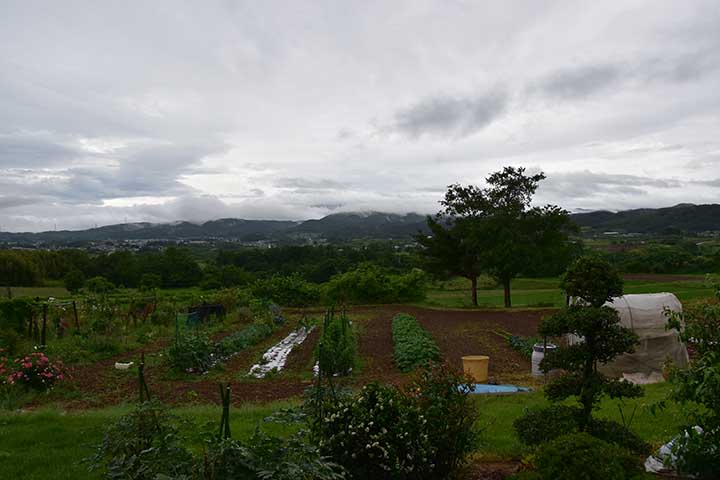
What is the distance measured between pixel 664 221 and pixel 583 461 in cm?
13025

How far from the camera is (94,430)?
627 cm

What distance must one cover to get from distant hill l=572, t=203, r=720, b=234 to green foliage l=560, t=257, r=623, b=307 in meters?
107

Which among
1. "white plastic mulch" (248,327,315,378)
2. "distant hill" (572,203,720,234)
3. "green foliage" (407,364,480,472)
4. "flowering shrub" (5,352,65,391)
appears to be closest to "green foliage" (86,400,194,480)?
"green foliage" (407,364,480,472)

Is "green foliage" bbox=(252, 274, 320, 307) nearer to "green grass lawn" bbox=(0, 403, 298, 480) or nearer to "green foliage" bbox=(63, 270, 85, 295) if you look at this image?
"green grass lawn" bbox=(0, 403, 298, 480)

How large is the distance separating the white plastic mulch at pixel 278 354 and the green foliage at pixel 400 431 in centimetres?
759

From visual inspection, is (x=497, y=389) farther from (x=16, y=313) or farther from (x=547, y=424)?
(x=16, y=313)

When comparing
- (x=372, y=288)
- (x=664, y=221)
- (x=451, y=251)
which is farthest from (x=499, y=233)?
(x=664, y=221)

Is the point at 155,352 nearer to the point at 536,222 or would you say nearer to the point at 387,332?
the point at 387,332

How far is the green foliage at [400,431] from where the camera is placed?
13.8ft

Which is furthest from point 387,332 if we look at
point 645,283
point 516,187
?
point 645,283

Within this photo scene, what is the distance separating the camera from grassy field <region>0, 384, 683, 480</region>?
17.0 feet

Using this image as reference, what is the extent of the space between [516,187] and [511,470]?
2210 cm

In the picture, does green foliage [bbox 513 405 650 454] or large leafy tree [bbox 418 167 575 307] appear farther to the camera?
large leafy tree [bbox 418 167 575 307]

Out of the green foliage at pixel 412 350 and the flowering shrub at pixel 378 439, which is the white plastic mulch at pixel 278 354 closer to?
the green foliage at pixel 412 350
